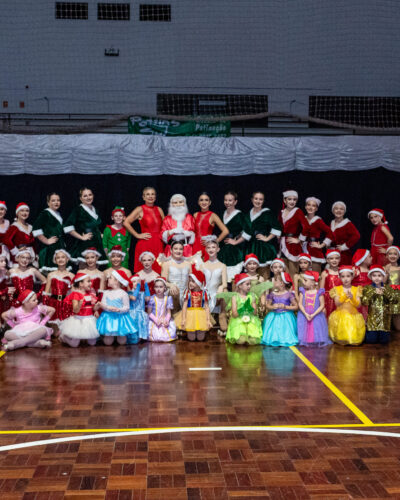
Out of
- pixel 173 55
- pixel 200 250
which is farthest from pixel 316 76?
pixel 200 250

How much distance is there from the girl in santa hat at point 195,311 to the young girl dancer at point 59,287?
1342 mm

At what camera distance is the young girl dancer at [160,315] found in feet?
23.8

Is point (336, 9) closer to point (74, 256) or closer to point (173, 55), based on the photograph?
point (173, 55)

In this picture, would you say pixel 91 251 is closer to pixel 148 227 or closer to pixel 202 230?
pixel 148 227

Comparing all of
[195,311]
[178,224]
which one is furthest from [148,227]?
[195,311]

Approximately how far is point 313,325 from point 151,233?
2461 millimetres

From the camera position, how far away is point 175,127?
9.98 m

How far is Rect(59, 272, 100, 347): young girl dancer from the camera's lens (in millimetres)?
6973

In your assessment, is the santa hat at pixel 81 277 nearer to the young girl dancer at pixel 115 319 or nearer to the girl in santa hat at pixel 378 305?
the young girl dancer at pixel 115 319

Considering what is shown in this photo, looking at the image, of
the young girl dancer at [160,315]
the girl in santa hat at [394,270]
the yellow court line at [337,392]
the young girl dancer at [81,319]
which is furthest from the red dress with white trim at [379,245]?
the young girl dancer at [81,319]

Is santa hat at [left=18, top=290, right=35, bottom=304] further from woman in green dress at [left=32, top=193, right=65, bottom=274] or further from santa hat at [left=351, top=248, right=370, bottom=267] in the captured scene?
santa hat at [left=351, top=248, right=370, bottom=267]

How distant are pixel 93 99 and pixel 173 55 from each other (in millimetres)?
2109

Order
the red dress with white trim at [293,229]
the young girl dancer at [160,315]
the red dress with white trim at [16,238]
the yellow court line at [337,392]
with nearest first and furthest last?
the yellow court line at [337,392], the young girl dancer at [160,315], the red dress with white trim at [16,238], the red dress with white trim at [293,229]

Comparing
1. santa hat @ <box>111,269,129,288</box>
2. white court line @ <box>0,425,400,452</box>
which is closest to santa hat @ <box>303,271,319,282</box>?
santa hat @ <box>111,269,129,288</box>
